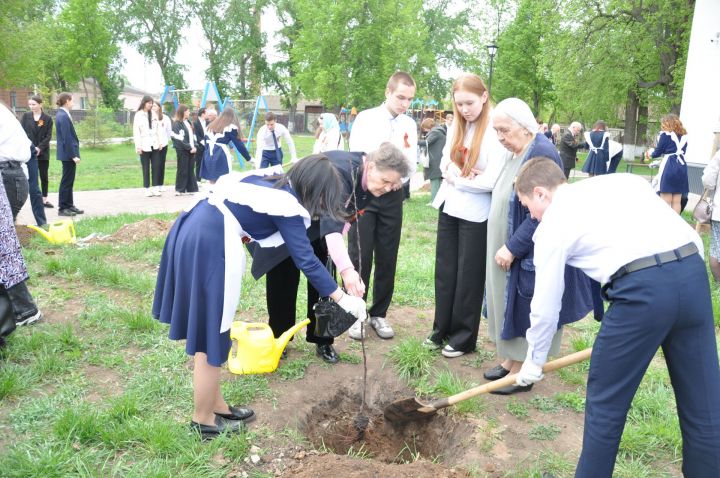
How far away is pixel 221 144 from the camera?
957cm

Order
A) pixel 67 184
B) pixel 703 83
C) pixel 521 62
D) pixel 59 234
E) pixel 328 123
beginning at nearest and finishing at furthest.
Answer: pixel 59 234 → pixel 67 184 → pixel 328 123 → pixel 703 83 → pixel 521 62

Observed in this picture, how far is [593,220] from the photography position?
6.97 ft

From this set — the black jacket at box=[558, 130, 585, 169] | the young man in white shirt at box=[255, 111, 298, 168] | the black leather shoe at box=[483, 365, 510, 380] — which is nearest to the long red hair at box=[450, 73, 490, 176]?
the black leather shoe at box=[483, 365, 510, 380]

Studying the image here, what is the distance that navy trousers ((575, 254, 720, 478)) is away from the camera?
206 cm

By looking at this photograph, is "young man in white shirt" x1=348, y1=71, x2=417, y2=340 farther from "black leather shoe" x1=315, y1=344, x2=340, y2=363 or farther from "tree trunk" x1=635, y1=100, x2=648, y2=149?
"tree trunk" x1=635, y1=100, x2=648, y2=149

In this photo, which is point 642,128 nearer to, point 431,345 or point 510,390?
→ point 431,345

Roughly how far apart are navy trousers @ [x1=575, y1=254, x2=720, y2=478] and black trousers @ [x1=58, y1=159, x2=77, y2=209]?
8.19 meters

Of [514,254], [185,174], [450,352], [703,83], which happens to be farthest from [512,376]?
[703,83]

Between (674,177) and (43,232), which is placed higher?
(674,177)

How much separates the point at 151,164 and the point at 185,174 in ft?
2.19

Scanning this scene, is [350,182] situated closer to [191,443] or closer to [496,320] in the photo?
[496,320]

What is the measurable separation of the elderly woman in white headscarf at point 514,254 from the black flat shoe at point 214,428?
5.39 feet

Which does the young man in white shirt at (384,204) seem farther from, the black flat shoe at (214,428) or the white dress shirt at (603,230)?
the white dress shirt at (603,230)

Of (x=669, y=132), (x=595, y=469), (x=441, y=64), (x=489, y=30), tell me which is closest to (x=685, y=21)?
(x=669, y=132)
